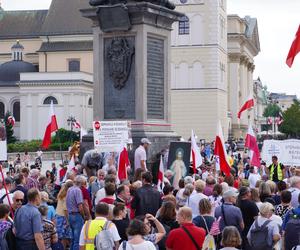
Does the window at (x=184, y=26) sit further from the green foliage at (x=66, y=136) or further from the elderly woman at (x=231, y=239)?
the elderly woman at (x=231, y=239)

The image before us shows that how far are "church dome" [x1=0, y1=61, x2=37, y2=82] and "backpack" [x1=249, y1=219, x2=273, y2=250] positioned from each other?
91.3m

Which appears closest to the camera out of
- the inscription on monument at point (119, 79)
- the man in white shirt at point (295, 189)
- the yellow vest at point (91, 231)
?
the yellow vest at point (91, 231)

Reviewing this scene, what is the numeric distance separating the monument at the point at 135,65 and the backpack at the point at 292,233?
1057 centimetres

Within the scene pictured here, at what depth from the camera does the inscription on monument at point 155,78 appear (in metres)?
22.4

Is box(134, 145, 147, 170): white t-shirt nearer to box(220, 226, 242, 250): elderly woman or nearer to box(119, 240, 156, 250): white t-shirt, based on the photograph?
box(119, 240, 156, 250): white t-shirt

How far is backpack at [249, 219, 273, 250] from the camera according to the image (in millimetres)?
11531

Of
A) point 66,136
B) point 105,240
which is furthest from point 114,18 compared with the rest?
point 66,136

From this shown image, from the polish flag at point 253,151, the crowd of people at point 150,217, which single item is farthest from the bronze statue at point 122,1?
the crowd of people at point 150,217

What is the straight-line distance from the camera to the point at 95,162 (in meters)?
20.3

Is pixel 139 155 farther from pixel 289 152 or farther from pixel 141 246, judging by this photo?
pixel 141 246

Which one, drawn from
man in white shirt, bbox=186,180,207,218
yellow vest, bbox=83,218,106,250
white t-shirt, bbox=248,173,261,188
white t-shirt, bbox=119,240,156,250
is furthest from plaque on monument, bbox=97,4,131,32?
white t-shirt, bbox=119,240,156,250

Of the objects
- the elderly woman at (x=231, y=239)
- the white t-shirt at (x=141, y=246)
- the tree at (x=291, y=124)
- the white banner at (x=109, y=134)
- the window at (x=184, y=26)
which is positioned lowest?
the white t-shirt at (x=141, y=246)

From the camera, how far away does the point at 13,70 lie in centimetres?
10275

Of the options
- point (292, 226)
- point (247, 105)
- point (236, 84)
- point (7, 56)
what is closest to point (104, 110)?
point (247, 105)
